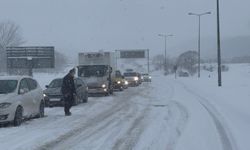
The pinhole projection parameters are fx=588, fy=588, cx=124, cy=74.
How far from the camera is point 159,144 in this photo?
1266 cm

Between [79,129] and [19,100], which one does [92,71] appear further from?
[79,129]

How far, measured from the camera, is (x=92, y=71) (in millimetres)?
39531

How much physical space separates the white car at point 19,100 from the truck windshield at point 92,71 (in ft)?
60.5

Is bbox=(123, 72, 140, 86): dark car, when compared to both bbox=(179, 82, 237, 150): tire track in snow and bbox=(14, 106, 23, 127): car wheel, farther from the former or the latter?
bbox=(14, 106, 23, 127): car wheel

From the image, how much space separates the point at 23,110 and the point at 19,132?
2689mm

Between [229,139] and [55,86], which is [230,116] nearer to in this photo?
[229,139]

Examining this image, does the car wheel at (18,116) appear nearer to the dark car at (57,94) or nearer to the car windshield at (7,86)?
the car windshield at (7,86)

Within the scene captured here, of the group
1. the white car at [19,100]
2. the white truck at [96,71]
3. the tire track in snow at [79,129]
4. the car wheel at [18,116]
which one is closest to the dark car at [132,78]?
the white truck at [96,71]

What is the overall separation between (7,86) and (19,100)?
0.93 m

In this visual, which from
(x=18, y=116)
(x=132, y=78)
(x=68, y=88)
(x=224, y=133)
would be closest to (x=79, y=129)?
(x=18, y=116)

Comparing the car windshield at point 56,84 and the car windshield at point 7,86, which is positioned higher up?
the car windshield at point 7,86

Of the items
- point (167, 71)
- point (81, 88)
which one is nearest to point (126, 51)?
point (167, 71)

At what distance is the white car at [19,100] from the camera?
1711cm

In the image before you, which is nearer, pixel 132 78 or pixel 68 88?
pixel 68 88
